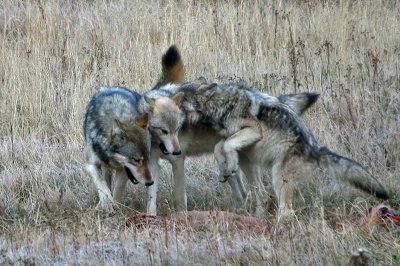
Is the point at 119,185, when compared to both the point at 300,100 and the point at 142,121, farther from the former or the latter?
the point at 300,100

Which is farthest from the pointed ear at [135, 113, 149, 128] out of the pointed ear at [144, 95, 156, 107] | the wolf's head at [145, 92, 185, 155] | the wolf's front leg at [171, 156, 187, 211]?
the wolf's front leg at [171, 156, 187, 211]

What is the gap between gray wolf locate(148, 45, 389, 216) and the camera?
6660 millimetres

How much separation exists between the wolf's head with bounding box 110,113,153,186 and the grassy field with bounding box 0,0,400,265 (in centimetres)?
42

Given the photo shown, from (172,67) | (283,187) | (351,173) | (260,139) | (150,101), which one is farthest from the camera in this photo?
(172,67)

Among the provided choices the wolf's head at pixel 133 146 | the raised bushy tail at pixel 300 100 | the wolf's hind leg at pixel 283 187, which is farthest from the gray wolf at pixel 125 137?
the raised bushy tail at pixel 300 100

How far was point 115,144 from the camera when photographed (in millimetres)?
7008

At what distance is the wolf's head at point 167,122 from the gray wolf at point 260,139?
0.32 ft

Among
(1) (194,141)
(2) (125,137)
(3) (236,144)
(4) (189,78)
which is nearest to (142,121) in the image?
(2) (125,137)

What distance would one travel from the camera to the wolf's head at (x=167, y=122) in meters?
7.01

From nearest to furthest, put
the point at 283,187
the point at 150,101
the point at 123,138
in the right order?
1. the point at 283,187
2. the point at 123,138
3. the point at 150,101

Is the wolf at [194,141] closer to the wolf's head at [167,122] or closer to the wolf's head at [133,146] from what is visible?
the wolf's head at [167,122]

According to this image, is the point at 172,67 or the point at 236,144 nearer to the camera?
the point at 236,144

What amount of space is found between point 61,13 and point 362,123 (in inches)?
210

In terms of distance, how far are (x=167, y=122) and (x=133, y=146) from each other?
1.22ft
